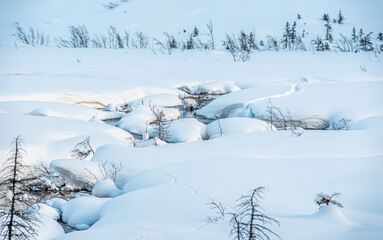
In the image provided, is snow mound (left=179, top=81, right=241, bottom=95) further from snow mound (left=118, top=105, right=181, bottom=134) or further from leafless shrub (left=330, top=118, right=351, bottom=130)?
leafless shrub (left=330, top=118, right=351, bottom=130)

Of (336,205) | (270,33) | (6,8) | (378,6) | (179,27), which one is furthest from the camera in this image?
(6,8)

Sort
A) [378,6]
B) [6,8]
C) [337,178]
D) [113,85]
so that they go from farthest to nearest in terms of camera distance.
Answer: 1. [6,8]
2. [378,6]
3. [113,85]
4. [337,178]

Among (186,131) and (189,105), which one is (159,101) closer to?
(189,105)

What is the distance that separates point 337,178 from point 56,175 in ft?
9.52

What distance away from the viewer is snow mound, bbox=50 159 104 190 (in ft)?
13.9

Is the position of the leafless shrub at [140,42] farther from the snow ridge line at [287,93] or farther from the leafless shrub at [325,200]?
the leafless shrub at [325,200]

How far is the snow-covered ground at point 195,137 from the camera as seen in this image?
2525 millimetres

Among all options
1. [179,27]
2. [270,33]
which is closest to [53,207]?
[270,33]

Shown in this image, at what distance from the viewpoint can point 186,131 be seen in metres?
5.87

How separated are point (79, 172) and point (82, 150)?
2.52ft

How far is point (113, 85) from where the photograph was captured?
8.91 m

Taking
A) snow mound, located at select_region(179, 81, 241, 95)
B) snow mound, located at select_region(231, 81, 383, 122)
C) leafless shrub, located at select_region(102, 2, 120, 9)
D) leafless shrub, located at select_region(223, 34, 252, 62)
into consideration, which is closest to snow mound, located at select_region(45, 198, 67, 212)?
snow mound, located at select_region(231, 81, 383, 122)

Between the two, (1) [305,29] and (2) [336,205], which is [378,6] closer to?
(1) [305,29]

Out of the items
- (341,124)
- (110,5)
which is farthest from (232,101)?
(110,5)
